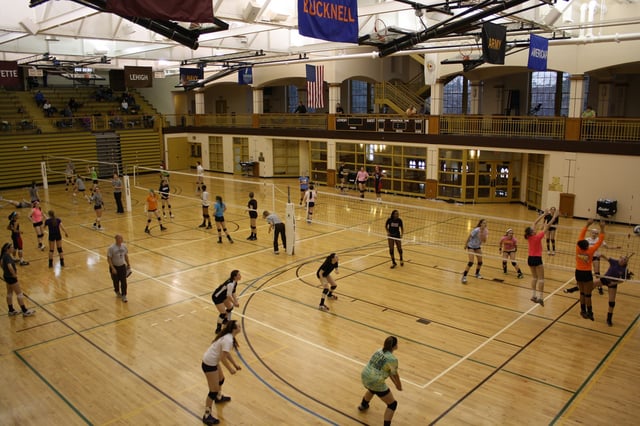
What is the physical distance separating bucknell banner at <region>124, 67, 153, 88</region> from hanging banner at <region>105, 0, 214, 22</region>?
14.4m

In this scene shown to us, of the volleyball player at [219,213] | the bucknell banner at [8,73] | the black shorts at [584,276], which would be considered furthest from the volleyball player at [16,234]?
the black shorts at [584,276]

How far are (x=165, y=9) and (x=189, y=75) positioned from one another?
18.6m

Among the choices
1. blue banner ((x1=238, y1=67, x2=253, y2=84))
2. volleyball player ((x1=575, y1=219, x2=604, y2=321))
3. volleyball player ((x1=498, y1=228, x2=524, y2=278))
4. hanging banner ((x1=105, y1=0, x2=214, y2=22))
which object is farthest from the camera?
blue banner ((x1=238, y1=67, x2=253, y2=84))

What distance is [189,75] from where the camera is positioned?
28562 mm

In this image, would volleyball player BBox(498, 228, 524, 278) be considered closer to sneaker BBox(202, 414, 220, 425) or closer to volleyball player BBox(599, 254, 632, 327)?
volleyball player BBox(599, 254, 632, 327)

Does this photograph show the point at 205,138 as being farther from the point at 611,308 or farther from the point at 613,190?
the point at 611,308

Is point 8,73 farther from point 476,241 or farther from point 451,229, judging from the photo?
point 476,241

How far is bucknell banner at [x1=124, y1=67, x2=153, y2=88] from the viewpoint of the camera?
79.9ft

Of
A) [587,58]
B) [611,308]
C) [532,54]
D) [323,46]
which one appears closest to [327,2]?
[532,54]

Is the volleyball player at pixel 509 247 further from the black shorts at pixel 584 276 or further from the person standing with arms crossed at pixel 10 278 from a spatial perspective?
the person standing with arms crossed at pixel 10 278

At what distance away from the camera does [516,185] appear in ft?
91.1

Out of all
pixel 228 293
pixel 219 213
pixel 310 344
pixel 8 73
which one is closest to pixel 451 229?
pixel 219 213

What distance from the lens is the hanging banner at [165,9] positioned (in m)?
10.2

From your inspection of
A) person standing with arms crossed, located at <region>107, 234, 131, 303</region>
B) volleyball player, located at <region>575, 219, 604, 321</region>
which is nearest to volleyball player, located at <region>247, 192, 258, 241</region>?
person standing with arms crossed, located at <region>107, 234, 131, 303</region>
